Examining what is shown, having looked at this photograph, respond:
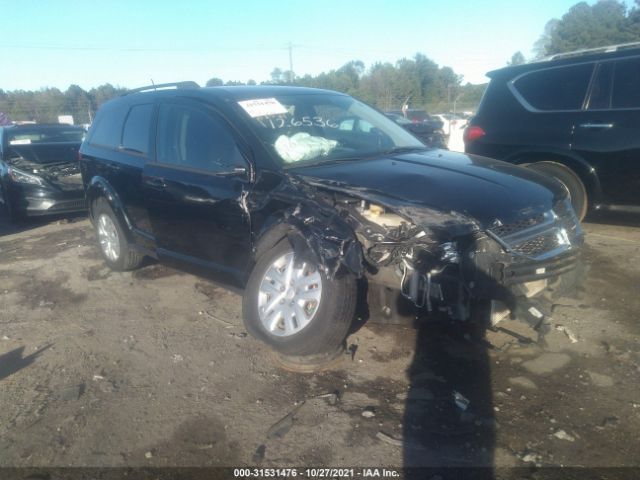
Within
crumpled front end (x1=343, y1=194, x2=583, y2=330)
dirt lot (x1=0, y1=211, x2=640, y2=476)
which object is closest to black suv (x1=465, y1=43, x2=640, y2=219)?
dirt lot (x1=0, y1=211, x2=640, y2=476)

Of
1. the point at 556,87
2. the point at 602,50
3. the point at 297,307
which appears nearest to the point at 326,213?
the point at 297,307

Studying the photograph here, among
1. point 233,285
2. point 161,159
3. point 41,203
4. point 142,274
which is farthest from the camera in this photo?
point 41,203

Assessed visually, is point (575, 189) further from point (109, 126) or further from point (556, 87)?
point (109, 126)

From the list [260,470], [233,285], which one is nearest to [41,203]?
[233,285]

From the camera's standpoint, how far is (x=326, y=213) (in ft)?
10.1

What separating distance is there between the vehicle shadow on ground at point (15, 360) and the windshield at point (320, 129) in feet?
7.63

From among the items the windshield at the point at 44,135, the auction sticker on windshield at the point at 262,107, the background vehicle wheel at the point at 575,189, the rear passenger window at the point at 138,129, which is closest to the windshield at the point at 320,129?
the auction sticker on windshield at the point at 262,107

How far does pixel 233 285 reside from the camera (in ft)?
12.6

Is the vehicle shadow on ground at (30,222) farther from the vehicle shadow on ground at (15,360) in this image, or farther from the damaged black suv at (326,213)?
the vehicle shadow on ground at (15,360)

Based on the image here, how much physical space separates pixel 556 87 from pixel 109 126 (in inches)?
191

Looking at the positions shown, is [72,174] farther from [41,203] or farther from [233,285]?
[233,285]

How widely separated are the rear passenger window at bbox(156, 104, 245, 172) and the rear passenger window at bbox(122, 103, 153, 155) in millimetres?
225

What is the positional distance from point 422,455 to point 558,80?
185 inches

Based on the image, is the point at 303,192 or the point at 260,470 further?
the point at 303,192
